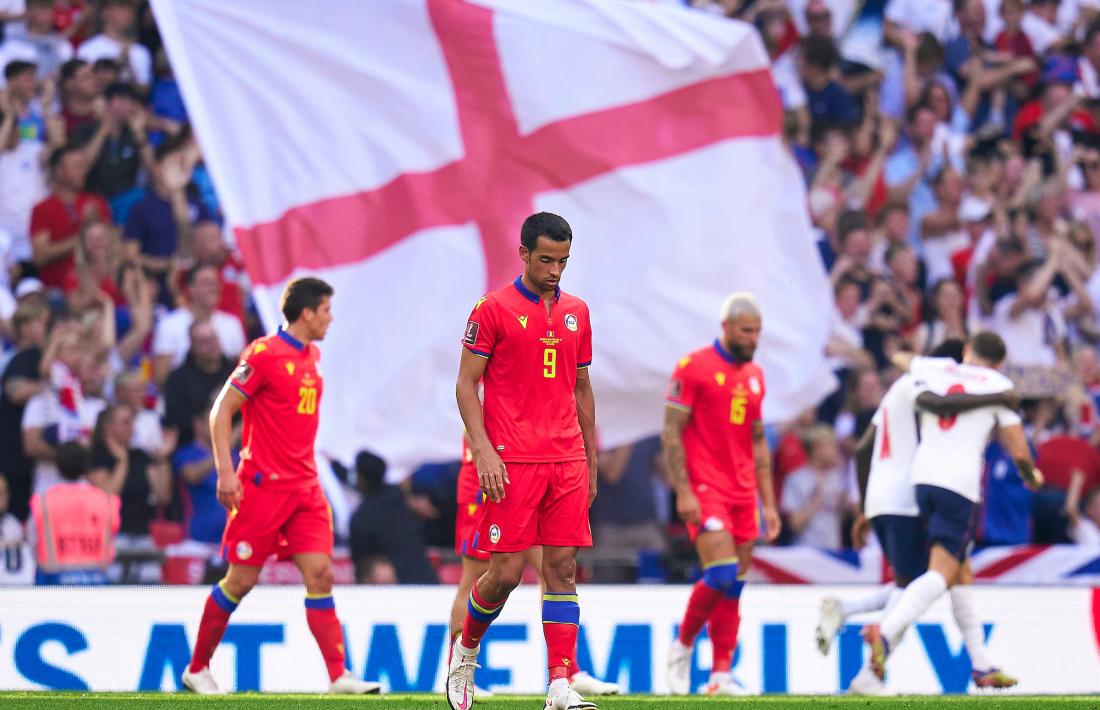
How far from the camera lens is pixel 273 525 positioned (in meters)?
9.41

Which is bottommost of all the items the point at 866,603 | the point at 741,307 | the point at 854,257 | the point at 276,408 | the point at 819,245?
the point at 866,603

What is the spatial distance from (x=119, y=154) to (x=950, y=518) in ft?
26.5

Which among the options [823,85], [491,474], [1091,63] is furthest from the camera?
[1091,63]

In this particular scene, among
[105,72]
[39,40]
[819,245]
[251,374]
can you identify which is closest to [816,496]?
[819,245]

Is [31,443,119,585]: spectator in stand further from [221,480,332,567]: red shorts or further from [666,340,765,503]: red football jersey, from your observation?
[666,340,765,503]: red football jersey

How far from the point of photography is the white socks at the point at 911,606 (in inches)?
390

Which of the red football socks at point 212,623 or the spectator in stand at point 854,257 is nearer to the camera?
the red football socks at point 212,623

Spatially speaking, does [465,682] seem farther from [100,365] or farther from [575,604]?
[100,365]

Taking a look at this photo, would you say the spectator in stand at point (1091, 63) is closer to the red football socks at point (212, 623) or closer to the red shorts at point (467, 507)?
the red shorts at point (467, 507)

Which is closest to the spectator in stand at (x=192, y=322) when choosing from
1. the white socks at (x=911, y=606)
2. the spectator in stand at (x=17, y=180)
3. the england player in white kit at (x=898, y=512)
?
the spectator in stand at (x=17, y=180)

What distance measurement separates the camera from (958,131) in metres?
18.2

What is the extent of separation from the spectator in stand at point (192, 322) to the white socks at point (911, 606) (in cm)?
619

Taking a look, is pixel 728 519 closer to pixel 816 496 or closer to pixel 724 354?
pixel 724 354

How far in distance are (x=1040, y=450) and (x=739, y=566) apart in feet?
18.2
